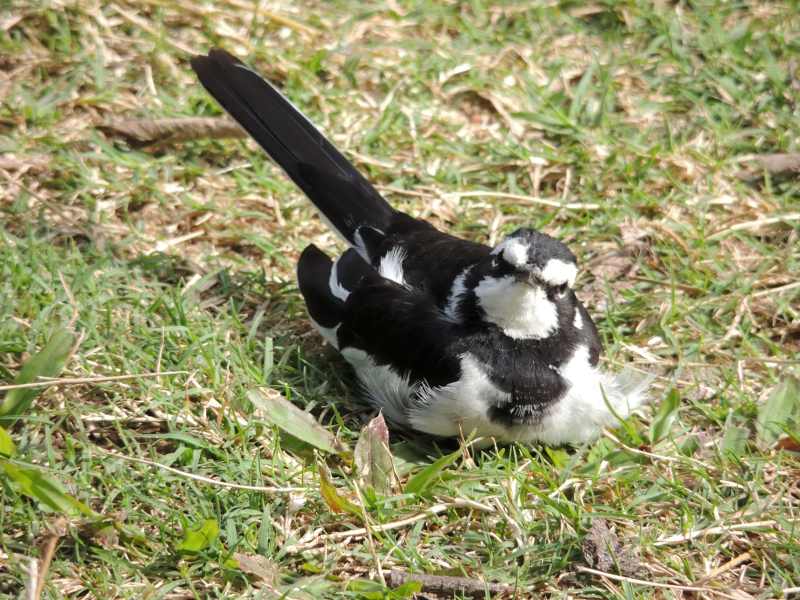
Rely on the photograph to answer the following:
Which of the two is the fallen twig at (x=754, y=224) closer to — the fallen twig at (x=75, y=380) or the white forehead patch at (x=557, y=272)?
the white forehead patch at (x=557, y=272)

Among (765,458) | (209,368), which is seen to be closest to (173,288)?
(209,368)

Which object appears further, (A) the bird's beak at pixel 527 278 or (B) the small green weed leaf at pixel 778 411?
(B) the small green weed leaf at pixel 778 411

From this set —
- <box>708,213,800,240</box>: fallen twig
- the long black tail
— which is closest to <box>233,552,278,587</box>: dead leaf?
the long black tail

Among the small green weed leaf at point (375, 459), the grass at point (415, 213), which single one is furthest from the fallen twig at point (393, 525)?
the small green weed leaf at point (375, 459)

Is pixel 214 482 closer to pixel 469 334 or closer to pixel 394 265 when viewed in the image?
pixel 469 334

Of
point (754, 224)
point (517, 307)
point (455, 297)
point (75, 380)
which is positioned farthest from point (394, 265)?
point (754, 224)

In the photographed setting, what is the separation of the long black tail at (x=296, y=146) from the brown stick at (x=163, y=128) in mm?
508

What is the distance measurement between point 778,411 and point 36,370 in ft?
8.15

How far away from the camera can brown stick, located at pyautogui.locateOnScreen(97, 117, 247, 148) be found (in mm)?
4918

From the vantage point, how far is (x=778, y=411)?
3.83m

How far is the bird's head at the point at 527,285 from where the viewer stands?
11.1 ft

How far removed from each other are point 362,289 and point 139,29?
2.33 m

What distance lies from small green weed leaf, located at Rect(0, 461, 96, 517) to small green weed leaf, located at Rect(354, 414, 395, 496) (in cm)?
82

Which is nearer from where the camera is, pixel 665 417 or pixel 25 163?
pixel 665 417
